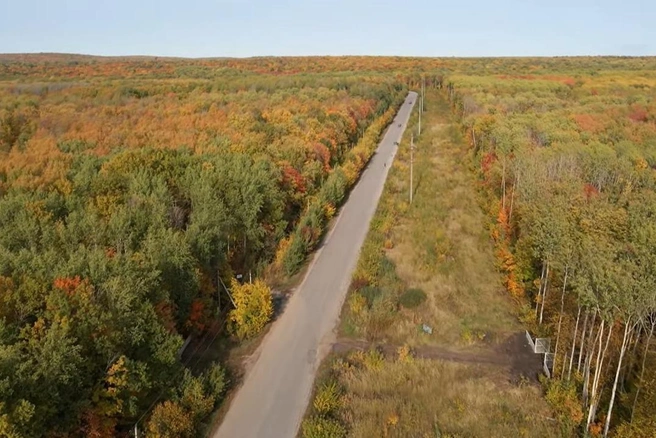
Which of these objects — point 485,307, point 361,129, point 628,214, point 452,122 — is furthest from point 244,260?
point 452,122

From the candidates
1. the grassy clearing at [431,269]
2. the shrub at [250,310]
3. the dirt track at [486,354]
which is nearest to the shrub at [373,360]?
the dirt track at [486,354]

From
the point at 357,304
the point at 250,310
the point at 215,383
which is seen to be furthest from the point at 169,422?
the point at 357,304

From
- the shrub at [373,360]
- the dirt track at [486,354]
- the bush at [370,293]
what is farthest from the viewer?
the bush at [370,293]

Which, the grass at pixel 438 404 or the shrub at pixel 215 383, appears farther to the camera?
the shrub at pixel 215 383

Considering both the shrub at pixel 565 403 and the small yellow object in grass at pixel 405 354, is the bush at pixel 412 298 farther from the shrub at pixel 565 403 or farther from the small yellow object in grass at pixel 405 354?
the shrub at pixel 565 403

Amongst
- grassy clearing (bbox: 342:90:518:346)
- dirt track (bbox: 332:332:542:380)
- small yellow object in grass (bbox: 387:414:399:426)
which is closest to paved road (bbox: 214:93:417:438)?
grassy clearing (bbox: 342:90:518:346)
